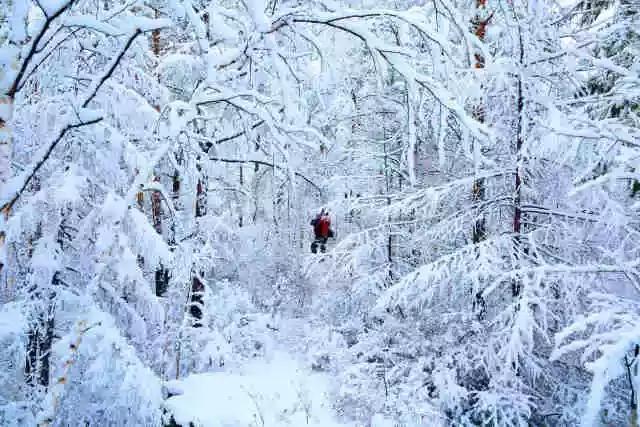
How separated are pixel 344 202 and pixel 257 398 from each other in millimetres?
4165

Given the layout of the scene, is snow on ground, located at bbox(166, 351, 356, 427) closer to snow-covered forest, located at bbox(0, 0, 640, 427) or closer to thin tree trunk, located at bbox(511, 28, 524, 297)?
snow-covered forest, located at bbox(0, 0, 640, 427)

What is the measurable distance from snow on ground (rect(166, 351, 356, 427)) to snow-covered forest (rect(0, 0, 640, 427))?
51 millimetres

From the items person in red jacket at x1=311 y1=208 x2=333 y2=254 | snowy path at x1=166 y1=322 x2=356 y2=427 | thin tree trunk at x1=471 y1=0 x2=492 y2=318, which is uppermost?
thin tree trunk at x1=471 y1=0 x2=492 y2=318

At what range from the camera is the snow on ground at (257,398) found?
5176mm

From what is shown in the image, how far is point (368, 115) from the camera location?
32.1ft

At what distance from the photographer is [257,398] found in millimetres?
7355

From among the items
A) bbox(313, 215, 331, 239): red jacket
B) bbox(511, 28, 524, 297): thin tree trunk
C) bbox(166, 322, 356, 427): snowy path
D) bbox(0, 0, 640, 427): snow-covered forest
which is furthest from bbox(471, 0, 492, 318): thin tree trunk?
bbox(313, 215, 331, 239): red jacket

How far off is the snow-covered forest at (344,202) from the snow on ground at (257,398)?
0.17 ft

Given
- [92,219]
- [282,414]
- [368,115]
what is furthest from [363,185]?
[92,219]

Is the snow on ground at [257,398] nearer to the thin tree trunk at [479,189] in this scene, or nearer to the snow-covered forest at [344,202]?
the snow-covered forest at [344,202]

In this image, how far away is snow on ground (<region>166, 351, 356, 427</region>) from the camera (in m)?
5.18

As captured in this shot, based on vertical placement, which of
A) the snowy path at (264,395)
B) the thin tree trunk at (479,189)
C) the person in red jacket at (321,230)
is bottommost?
the snowy path at (264,395)

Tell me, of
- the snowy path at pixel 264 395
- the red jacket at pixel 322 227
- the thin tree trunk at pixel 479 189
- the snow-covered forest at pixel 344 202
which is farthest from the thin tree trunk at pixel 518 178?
the red jacket at pixel 322 227

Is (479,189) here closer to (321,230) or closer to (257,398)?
(257,398)
